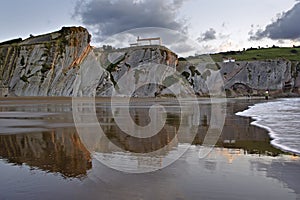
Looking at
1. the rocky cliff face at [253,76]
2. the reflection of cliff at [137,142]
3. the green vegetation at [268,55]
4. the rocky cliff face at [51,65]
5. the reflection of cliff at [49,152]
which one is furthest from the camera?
the green vegetation at [268,55]

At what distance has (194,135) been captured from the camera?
12.7 m

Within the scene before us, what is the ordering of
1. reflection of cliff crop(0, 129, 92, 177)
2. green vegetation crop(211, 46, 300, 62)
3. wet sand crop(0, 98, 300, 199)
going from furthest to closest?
green vegetation crop(211, 46, 300, 62), reflection of cliff crop(0, 129, 92, 177), wet sand crop(0, 98, 300, 199)

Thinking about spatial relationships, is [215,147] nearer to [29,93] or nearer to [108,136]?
[108,136]

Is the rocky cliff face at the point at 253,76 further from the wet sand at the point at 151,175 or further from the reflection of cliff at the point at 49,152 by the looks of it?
the wet sand at the point at 151,175

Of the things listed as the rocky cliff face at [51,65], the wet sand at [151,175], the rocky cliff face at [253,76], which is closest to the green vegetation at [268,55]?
the rocky cliff face at [253,76]

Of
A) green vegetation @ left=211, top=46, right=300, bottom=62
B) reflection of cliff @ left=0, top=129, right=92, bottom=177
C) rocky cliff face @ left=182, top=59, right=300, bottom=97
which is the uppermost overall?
green vegetation @ left=211, top=46, right=300, bottom=62

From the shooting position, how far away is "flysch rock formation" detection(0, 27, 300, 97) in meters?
66.2

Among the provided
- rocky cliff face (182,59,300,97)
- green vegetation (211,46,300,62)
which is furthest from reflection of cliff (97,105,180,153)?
green vegetation (211,46,300,62)

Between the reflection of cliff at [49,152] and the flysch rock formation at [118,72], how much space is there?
53.6 meters

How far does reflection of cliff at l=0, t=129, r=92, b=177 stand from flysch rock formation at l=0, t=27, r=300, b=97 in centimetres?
5364

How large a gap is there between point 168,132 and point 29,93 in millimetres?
56408

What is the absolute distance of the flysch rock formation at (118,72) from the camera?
2608 inches

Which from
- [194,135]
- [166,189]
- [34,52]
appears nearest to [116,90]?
[34,52]

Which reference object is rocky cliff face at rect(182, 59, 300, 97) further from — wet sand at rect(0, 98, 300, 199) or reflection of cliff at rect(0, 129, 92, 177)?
wet sand at rect(0, 98, 300, 199)
